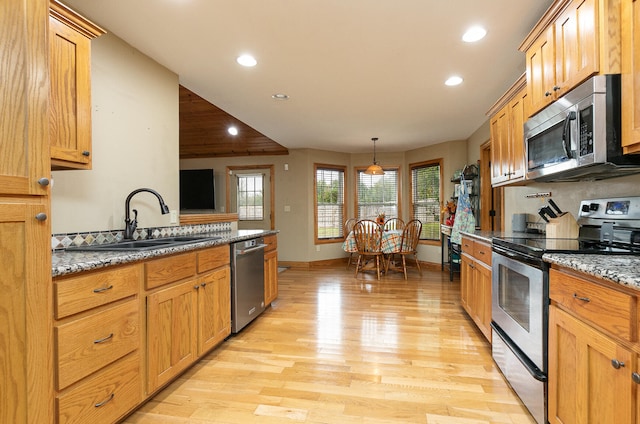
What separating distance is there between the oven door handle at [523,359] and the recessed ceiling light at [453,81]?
87.3 inches

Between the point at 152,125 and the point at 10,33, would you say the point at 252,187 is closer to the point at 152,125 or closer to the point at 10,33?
the point at 152,125

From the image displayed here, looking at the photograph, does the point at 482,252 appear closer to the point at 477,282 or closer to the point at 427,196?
the point at 477,282

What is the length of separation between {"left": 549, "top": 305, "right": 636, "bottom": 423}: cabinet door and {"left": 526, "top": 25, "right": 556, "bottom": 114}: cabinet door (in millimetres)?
1314

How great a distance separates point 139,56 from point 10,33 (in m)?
1.65

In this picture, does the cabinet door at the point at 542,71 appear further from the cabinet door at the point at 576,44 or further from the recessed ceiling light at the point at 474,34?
the recessed ceiling light at the point at 474,34

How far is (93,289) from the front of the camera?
Answer: 1427mm

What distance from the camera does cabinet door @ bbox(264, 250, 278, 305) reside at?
11.1 ft

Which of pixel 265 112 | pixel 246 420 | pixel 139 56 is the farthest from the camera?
pixel 265 112

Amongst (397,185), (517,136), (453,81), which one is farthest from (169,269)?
(397,185)

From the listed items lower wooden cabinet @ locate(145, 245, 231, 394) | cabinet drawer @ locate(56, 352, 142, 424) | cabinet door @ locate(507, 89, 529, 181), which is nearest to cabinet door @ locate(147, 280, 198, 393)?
lower wooden cabinet @ locate(145, 245, 231, 394)

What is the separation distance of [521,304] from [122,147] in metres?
2.87

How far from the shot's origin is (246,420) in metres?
1.68

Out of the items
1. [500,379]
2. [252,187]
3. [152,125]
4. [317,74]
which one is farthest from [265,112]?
[500,379]

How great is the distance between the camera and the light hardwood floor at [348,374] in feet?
5.66
